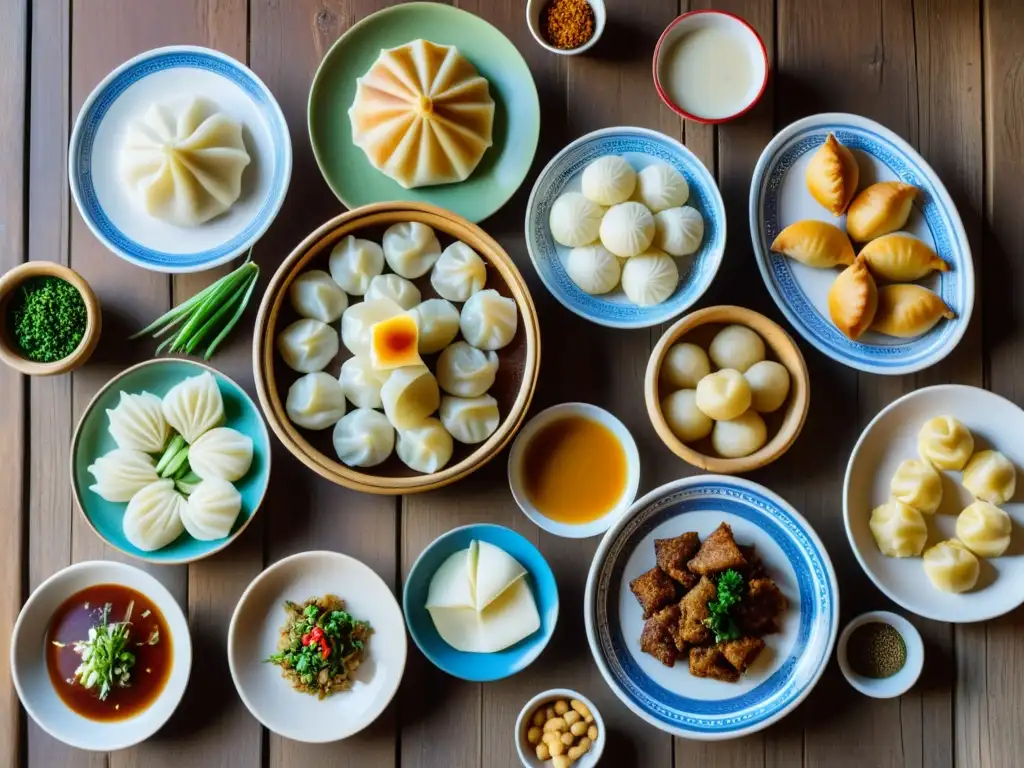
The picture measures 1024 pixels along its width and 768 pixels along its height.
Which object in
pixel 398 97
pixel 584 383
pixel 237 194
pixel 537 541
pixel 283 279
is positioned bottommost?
pixel 537 541

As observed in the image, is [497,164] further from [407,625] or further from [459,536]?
[407,625]

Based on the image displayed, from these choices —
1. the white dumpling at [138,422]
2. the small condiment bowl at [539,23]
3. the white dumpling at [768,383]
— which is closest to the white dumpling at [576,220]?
the small condiment bowl at [539,23]

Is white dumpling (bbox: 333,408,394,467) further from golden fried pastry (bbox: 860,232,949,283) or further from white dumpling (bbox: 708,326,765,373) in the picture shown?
golden fried pastry (bbox: 860,232,949,283)

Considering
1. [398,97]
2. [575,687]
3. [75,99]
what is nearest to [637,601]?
[575,687]

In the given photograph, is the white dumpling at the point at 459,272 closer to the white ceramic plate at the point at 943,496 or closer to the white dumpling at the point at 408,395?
the white dumpling at the point at 408,395

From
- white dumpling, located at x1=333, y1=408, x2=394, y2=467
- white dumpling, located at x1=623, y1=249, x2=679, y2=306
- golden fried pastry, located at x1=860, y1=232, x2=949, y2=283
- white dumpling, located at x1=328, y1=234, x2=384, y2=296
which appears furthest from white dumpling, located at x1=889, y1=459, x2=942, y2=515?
white dumpling, located at x1=328, y1=234, x2=384, y2=296
